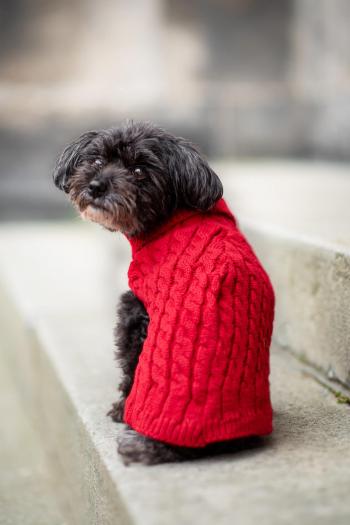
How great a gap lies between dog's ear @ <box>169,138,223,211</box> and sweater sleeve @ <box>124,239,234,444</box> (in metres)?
0.15

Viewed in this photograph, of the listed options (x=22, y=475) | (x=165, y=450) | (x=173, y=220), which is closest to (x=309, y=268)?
(x=173, y=220)

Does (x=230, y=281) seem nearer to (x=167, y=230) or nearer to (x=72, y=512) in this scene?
(x=167, y=230)

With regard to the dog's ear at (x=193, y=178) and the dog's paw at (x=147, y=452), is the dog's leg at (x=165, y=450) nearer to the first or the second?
the dog's paw at (x=147, y=452)

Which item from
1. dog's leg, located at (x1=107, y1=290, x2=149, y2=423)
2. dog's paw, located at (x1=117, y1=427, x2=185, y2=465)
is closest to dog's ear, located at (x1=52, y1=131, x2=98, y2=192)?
dog's leg, located at (x1=107, y1=290, x2=149, y2=423)

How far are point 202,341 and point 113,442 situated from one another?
49 cm

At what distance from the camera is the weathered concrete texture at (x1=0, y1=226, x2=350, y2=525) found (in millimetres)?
1755

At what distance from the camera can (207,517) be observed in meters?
1.69

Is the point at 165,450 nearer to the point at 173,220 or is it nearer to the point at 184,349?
the point at 184,349

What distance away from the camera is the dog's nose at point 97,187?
214cm

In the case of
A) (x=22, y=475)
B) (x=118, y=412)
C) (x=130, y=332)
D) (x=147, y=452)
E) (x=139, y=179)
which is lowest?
(x=22, y=475)

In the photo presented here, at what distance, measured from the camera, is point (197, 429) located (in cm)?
199

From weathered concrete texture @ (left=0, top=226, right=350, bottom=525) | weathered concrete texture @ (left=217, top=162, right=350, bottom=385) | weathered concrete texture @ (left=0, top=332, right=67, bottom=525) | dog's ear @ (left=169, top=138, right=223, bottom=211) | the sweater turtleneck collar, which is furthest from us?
weathered concrete texture @ (left=0, top=332, right=67, bottom=525)

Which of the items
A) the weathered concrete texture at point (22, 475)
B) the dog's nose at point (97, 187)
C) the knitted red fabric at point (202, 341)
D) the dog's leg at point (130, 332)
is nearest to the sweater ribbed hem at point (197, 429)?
the knitted red fabric at point (202, 341)

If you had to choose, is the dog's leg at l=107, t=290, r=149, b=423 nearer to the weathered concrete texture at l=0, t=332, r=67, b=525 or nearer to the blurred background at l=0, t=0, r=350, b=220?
the weathered concrete texture at l=0, t=332, r=67, b=525
